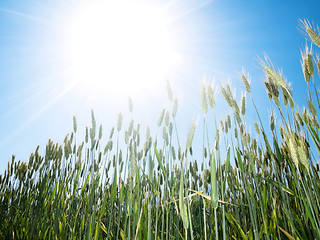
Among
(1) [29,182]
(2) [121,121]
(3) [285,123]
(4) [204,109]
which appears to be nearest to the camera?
(4) [204,109]

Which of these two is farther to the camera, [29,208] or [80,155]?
[29,208]

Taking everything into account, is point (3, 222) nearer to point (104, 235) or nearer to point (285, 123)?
point (104, 235)

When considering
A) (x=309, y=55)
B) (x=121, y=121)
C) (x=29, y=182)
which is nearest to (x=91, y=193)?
(x=121, y=121)

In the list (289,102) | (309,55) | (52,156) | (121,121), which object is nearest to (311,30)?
(309,55)

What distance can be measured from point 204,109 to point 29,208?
2.44 meters

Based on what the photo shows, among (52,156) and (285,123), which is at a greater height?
(52,156)

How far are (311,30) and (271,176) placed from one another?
98 cm

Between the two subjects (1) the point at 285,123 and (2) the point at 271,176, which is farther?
(2) the point at 271,176

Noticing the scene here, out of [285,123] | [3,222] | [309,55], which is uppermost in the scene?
[309,55]

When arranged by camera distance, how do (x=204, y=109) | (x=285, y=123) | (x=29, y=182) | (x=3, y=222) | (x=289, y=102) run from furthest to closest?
(x=29, y=182) < (x=3, y=222) < (x=289, y=102) < (x=285, y=123) < (x=204, y=109)

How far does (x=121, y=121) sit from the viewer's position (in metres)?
1.44

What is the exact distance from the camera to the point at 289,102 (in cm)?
130

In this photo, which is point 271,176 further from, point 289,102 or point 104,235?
point 104,235

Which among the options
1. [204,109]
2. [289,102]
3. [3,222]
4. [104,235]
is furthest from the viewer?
[3,222]
